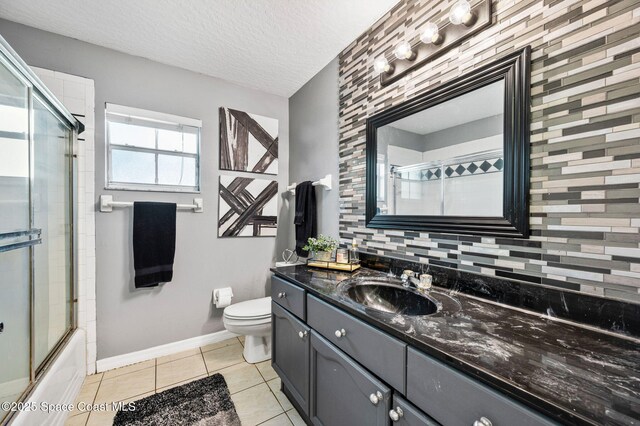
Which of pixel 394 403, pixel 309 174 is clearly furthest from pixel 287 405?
pixel 309 174

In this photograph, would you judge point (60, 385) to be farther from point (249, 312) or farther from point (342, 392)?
point (342, 392)

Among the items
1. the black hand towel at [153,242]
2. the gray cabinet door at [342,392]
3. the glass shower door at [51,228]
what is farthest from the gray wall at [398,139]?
the glass shower door at [51,228]

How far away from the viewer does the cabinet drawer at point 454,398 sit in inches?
21.0

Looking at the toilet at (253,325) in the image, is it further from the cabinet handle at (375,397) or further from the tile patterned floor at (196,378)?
the cabinet handle at (375,397)

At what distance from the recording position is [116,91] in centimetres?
189

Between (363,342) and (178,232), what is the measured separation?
1.80 m

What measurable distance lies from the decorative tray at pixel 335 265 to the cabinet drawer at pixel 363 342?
404 mm

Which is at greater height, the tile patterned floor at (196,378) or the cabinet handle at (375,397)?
the cabinet handle at (375,397)

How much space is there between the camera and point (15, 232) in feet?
3.78

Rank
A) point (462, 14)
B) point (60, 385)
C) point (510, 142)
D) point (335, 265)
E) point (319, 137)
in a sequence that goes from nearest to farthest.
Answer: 1. point (510, 142)
2. point (462, 14)
3. point (60, 385)
4. point (335, 265)
5. point (319, 137)

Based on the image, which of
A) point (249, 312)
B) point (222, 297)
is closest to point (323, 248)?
point (249, 312)

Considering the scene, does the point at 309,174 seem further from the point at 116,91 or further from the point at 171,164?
the point at 116,91

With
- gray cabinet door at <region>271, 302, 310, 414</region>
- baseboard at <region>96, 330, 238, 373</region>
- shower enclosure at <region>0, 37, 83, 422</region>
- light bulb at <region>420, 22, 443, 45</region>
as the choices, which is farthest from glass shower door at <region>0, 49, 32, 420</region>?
light bulb at <region>420, 22, 443, 45</region>

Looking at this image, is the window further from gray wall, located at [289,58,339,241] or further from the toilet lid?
the toilet lid
